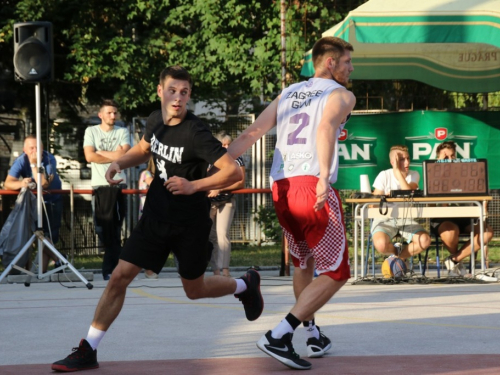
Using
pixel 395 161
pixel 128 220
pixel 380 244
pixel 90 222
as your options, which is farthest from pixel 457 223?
pixel 90 222

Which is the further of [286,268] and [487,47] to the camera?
[487,47]

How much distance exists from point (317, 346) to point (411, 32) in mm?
7148

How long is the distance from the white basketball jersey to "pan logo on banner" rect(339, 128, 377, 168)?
25.4 feet

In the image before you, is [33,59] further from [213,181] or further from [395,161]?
[213,181]

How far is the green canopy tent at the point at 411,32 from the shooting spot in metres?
12.9

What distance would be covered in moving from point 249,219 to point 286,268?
675 cm

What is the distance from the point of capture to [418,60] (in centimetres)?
1470

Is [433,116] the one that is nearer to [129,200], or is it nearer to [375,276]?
[375,276]

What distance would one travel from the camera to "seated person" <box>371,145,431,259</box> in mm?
12203

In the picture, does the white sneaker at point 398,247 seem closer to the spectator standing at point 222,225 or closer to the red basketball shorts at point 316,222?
the spectator standing at point 222,225

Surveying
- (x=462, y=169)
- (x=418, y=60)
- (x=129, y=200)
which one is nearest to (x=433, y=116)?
(x=418, y=60)

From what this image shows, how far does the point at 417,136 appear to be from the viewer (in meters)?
14.8

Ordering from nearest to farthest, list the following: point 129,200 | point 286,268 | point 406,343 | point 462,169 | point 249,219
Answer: point 406,343 < point 462,169 < point 286,268 < point 129,200 < point 249,219

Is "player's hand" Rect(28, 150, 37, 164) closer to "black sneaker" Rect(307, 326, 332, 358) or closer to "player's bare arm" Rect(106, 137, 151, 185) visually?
"player's bare arm" Rect(106, 137, 151, 185)
